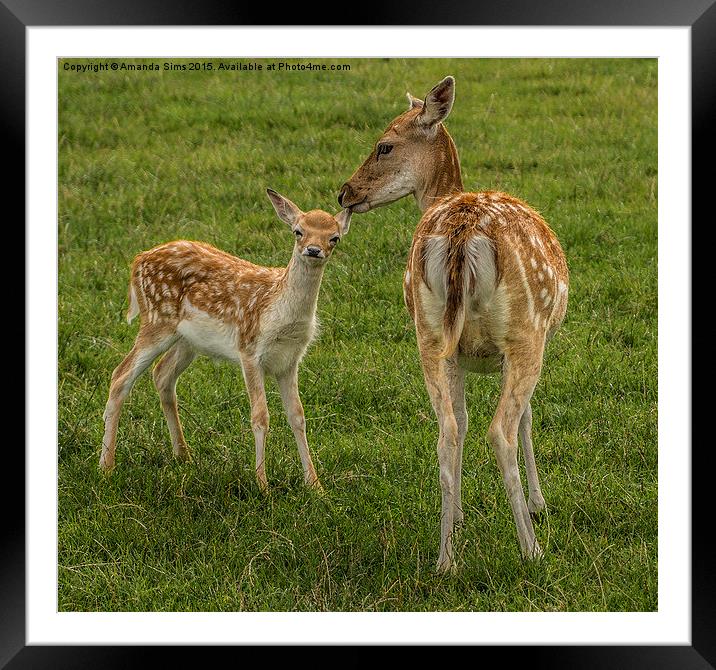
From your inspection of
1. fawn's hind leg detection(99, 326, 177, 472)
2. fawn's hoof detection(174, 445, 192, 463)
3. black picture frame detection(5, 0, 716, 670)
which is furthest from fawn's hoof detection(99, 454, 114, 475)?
black picture frame detection(5, 0, 716, 670)

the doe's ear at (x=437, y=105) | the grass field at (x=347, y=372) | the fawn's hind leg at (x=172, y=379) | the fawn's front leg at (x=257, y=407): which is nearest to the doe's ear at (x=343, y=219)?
the doe's ear at (x=437, y=105)

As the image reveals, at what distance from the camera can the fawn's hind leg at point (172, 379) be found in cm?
664

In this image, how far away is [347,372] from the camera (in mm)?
7324

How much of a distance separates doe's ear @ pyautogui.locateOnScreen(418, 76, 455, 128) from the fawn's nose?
0.90 metres

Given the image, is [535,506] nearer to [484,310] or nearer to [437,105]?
[484,310]

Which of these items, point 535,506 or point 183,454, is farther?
point 183,454

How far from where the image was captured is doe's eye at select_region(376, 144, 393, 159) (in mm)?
6066

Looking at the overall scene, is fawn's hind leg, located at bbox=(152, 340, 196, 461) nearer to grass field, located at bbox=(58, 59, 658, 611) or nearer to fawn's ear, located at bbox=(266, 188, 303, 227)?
grass field, located at bbox=(58, 59, 658, 611)

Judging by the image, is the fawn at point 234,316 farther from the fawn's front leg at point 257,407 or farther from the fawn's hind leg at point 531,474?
the fawn's hind leg at point 531,474

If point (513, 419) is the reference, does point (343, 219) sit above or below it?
above
